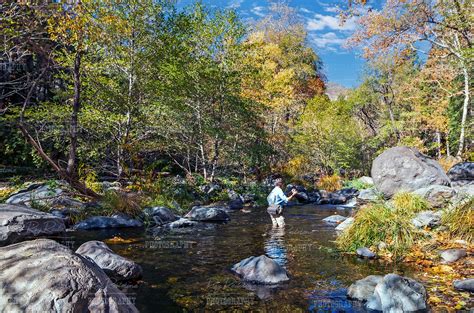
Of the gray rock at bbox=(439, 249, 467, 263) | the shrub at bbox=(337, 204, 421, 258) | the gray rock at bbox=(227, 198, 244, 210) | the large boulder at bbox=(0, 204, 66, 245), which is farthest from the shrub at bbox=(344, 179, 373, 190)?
the large boulder at bbox=(0, 204, 66, 245)

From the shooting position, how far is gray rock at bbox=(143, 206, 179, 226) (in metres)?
11.8

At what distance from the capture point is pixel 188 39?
1834 cm

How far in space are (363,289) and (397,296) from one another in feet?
1.77

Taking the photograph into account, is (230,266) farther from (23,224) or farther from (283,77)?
(283,77)

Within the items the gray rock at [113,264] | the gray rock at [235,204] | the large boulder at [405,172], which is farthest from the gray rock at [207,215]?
the large boulder at [405,172]

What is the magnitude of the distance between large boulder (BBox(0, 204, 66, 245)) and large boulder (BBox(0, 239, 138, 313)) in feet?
8.16

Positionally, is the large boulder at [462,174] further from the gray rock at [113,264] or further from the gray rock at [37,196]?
the gray rock at [37,196]

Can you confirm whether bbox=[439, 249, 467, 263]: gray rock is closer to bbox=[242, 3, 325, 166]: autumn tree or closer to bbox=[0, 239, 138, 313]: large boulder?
bbox=[0, 239, 138, 313]: large boulder

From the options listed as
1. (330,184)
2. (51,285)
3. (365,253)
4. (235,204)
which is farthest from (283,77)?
(51,285)

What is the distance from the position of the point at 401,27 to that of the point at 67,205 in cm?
1671

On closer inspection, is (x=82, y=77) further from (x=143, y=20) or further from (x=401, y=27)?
(x=401, y=27)

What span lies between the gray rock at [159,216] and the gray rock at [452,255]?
306 inches

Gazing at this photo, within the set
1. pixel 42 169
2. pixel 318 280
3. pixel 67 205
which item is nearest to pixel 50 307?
pixel 318 280

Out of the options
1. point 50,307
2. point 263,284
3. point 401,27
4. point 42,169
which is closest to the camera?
point 50,307
